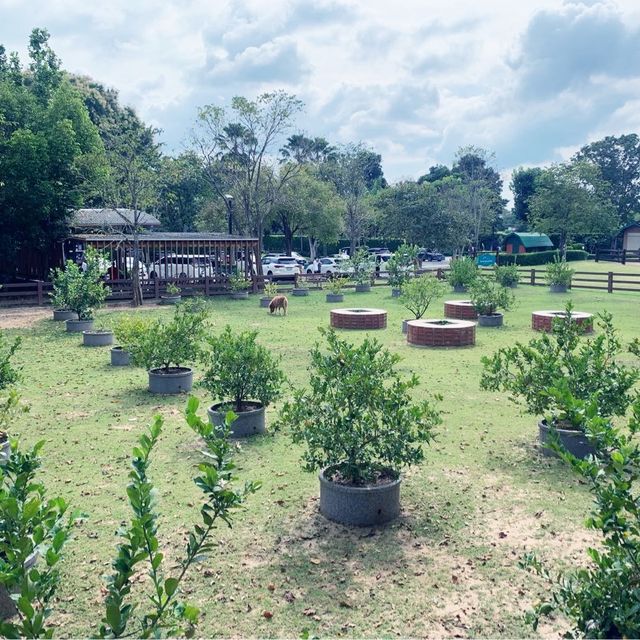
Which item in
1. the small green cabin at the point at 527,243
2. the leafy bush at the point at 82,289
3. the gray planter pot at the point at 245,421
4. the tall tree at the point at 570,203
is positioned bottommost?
the gray planter pot at the point at 245,421

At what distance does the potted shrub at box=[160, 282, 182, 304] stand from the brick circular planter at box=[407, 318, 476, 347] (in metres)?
12.0

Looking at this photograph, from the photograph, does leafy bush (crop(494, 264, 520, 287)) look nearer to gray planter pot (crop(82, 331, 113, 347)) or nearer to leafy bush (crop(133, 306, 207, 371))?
gray planter pot (crop(82, 331, 113, 347))

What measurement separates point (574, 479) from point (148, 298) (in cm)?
2273

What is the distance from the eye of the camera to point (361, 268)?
30500mm

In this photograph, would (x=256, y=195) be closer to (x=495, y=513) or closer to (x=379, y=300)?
(x=379, y=300)

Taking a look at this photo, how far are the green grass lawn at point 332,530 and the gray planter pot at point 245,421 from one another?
0.20 meters

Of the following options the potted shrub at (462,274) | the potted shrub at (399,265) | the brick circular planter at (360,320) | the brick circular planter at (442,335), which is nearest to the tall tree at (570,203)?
the potted shrub at (462,274)

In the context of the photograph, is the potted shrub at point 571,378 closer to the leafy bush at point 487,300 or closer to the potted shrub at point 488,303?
the potted shrub at point 488,303

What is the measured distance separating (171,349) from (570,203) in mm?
44563

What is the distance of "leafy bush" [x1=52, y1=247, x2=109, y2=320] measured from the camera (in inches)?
675

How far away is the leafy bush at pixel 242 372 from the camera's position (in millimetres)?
8039

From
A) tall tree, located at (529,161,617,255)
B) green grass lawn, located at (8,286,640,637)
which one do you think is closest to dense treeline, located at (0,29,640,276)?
tall tree, located at (529,161,617,255)

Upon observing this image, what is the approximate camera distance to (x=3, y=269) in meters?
29.7

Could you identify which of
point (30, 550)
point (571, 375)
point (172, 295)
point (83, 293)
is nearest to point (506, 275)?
point (172, 295)
